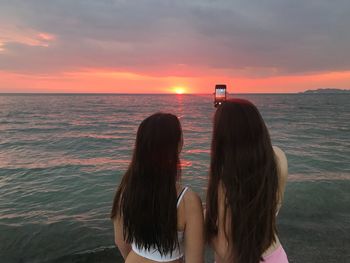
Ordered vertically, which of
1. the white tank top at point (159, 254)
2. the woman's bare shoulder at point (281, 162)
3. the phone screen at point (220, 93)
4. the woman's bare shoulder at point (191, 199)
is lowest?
the white tank top at point (159, 254)

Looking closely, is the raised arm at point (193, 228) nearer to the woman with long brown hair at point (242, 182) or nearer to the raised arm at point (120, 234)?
the woman with long brown hair at point (242, 182)

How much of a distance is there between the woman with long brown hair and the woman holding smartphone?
19cm

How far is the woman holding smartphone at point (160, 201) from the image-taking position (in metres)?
2.17

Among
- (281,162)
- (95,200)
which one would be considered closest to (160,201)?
(281,162)

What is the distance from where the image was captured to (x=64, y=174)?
11.4 m

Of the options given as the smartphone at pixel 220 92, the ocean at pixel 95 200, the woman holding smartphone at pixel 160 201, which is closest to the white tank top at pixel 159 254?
the woman holding smartphone at pixel 160 201

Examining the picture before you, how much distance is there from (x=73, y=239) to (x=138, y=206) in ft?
15.7

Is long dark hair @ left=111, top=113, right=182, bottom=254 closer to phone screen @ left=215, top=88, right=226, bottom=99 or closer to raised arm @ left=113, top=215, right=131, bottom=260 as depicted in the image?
raised arm @ left=113, top=215, right=131, bottom=260

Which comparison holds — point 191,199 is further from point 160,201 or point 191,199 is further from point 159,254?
point 159,254

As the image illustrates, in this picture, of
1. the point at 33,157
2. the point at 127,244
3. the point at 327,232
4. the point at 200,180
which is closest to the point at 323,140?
→ the point at 200,180

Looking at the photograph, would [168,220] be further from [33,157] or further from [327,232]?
[33,157]

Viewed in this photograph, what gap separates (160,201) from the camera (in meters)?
2.23

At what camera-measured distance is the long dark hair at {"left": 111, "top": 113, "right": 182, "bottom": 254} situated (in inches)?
85.1

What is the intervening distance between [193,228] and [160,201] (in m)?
0.31
